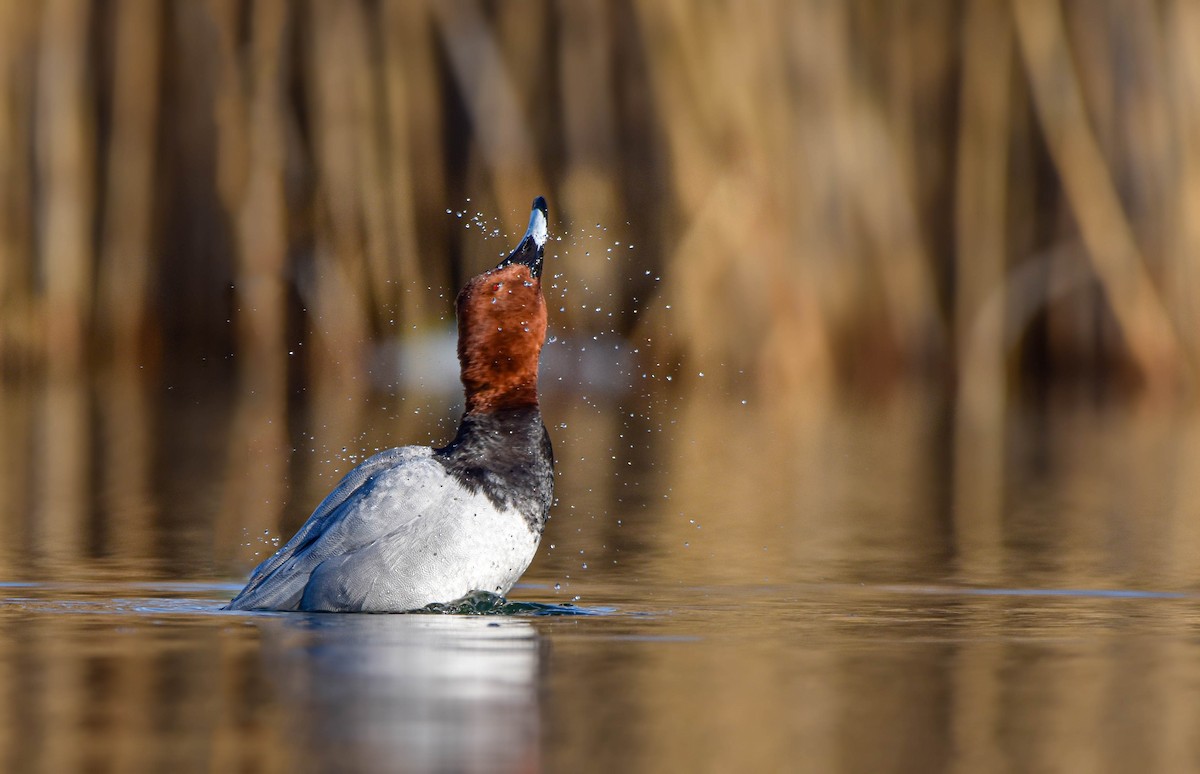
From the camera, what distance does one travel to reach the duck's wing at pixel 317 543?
18.4 feet

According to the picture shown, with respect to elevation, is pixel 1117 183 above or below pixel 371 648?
above

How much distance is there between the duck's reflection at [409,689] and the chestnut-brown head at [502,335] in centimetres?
80

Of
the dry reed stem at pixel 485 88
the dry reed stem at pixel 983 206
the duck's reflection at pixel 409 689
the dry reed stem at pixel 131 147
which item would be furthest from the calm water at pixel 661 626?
the dry reed stem at pixel 131 147

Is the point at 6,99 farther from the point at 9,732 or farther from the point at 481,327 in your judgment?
the point at 9,732

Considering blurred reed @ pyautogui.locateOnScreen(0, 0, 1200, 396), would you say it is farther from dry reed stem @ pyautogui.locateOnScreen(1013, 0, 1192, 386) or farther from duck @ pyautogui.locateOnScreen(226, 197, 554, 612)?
duck @ pyautogui.locateOnScreen(226, 197, 554, 612)

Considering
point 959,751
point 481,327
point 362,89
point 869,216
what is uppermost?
point 362,89

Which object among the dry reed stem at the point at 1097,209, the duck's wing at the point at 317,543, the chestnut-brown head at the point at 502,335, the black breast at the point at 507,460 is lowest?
the duck's wing at the point at 317,543

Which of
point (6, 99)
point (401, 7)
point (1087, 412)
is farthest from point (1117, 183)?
point (6, 99)

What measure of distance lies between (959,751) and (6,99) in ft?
39.1

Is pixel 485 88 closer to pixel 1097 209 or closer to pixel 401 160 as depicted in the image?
pixel 401 160

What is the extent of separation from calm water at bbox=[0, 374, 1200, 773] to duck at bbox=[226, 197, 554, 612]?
0.09m

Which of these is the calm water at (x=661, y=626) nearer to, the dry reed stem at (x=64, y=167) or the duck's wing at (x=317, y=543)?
the duck's wing at (x=317, y=543)

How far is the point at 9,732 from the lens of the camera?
3.88m

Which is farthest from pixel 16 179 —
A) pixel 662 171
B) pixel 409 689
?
pixel 409 689
